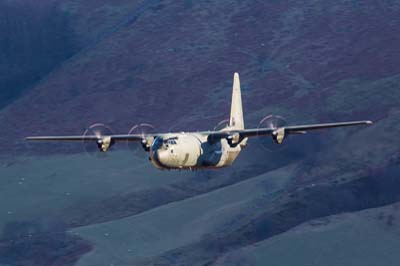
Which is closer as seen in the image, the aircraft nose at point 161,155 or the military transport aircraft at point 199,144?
the aircraft nose at point 161,155

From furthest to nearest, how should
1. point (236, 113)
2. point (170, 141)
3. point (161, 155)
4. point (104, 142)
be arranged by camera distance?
point (236, 113)
point (104, 142)
point (170, 141)
point (161, 155)

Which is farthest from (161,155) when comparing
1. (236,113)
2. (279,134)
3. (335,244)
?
(335,244)

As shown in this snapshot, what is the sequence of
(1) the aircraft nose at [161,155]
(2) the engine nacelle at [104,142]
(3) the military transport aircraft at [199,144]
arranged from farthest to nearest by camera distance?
(2) the engine nacelle at [104,142], (3) the military transport aircraft at [199,144], (1) the aircraft nose at [161,155]

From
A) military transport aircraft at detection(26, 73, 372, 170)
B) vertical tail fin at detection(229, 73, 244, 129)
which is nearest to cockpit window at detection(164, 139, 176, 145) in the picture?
military transport aircraft at detection(26, 73, 372, 170)

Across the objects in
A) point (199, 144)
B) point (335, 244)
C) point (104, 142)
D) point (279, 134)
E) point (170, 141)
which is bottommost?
point (335, 244)

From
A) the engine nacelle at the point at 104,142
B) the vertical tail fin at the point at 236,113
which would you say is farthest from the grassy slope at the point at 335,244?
the engine nacelle at the point at 104,142

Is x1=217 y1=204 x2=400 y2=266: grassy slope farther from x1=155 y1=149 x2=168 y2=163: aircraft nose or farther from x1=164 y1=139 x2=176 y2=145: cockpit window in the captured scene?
x1=155 y1=149 x2=168 y2=163: aircraft nose

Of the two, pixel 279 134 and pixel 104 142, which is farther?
pixel 104 142

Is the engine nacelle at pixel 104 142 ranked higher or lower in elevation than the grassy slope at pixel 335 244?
higher

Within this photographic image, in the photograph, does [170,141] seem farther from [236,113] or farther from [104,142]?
[236,113]

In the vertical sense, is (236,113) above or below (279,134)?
above

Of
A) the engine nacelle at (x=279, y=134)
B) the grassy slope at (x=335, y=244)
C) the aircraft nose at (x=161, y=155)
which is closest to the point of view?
the aircraft nose at (x=161, y=155)

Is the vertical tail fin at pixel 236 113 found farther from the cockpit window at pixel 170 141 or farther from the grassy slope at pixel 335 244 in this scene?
the grassy slope at pixel 335 244

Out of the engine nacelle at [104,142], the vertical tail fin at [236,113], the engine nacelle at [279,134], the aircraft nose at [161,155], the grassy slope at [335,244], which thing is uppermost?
the vertical tail fin at [236,113]
